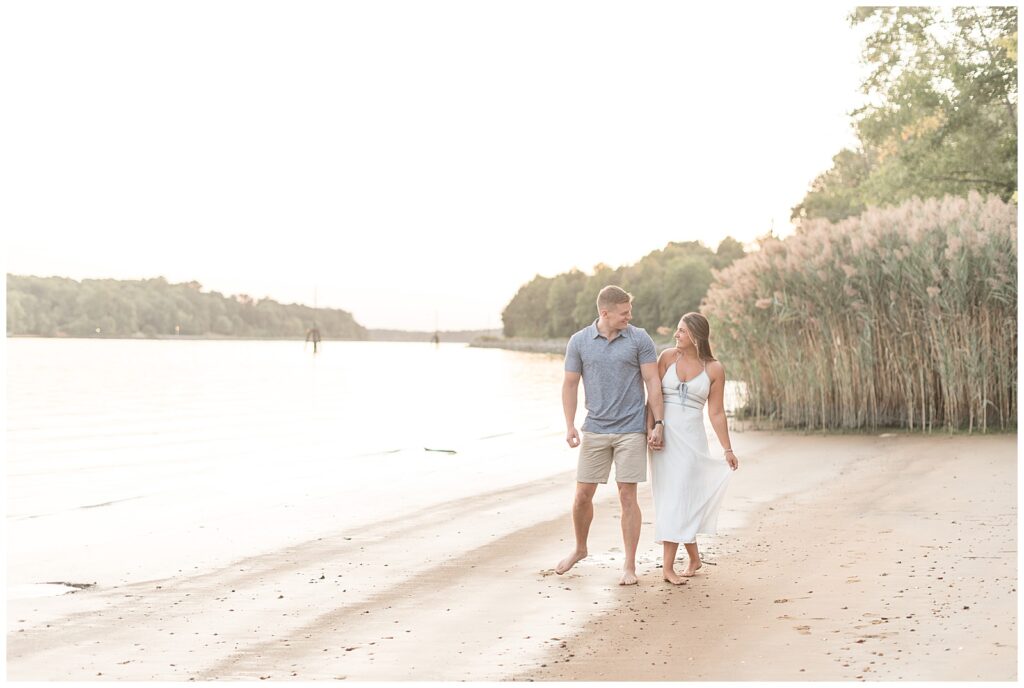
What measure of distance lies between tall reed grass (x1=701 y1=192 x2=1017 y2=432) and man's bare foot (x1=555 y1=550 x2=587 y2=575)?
9.48 meters

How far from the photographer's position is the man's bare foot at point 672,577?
7551mm

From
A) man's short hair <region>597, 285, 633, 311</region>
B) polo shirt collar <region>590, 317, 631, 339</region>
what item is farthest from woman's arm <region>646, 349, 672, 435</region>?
man's short hair <region>597, 285, 633, 311</region>

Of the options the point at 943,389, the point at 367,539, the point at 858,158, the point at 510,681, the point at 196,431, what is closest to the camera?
the point at 510,681

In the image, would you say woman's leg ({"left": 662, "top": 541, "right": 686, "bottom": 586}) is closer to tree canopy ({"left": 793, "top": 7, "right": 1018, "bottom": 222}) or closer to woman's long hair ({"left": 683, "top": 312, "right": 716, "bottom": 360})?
woman's long hair ({"left": 683, "top": 312, "right": 716, "bottom": 360})

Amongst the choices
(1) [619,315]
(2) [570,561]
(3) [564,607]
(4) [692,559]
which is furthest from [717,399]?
(3) [564,607]

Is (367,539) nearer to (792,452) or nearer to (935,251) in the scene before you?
(792,452)

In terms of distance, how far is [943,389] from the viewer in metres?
16.2

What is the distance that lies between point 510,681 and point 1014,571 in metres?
3.88

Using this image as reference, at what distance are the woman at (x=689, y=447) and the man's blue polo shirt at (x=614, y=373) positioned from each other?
17 centimetres

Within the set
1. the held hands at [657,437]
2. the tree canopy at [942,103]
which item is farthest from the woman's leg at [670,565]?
the tree canopy at [942,103]

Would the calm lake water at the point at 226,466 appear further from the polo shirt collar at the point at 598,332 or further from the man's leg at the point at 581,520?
the polo shirt collar at the point at 598,332

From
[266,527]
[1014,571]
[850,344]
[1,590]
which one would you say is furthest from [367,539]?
[850,344]

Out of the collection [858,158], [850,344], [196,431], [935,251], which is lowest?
[196,431]

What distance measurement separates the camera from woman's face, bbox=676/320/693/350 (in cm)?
775
